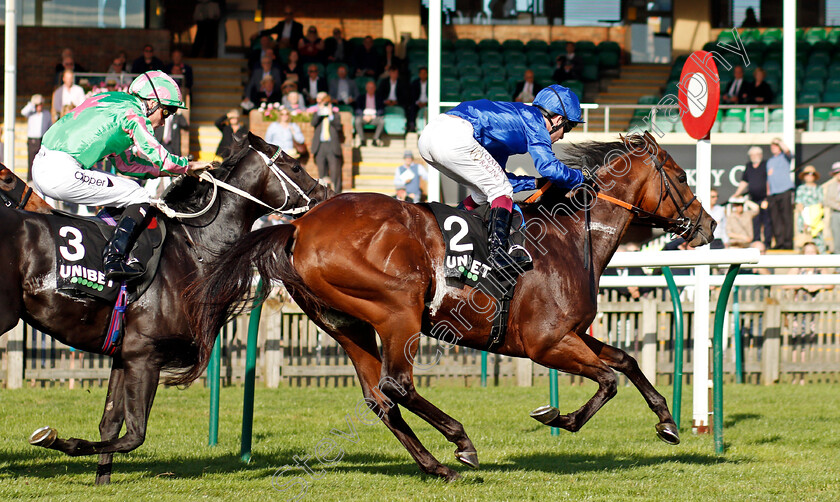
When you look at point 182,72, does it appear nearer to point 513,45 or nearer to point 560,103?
point 513,45

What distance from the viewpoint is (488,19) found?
65.6ft

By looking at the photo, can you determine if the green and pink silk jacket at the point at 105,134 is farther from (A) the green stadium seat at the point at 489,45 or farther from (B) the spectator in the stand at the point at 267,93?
(A) the green stadium seat at the point at 489,45

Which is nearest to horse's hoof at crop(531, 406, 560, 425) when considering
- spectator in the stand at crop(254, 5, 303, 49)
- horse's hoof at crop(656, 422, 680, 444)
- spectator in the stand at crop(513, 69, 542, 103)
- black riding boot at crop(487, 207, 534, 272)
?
horse's hoof at crop(656, 422, 680, 444)

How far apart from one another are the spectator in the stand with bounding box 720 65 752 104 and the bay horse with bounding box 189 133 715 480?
33.7 feet

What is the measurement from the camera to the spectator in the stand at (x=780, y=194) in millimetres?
12836

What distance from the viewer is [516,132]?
545 cm

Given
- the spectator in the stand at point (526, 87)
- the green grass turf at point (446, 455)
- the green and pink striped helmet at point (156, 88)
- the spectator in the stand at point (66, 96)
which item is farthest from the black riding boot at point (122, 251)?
the spectator in the stand at point (526, 87)

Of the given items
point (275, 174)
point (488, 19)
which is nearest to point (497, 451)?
point (275, 174)

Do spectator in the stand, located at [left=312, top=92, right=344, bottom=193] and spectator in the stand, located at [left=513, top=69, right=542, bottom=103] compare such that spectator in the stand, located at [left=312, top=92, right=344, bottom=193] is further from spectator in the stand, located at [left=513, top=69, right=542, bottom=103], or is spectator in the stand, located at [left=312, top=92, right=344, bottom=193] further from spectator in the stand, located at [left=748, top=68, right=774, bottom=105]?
spectator in the stand, located at [left=748, top=68, right=774, bottom=105]

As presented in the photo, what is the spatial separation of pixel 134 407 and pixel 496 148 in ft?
7.83

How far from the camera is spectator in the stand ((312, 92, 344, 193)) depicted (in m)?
13.6

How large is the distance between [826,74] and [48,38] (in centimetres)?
1357

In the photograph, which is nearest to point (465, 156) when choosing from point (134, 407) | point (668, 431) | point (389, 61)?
point (668, 431)

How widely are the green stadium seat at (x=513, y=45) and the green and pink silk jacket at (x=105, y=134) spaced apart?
1360cm
